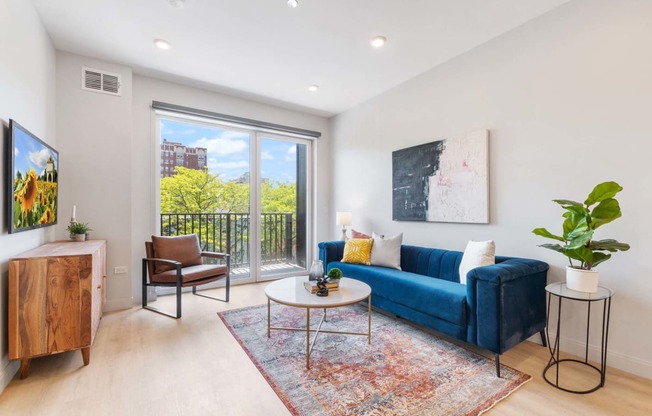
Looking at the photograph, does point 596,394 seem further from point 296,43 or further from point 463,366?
point 296,43

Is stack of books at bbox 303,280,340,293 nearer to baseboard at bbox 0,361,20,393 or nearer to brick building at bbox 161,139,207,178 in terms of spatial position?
baseboard at bbox 0,361,20,393

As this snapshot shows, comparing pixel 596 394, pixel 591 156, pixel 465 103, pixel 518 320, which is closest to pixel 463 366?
pixel 518 320

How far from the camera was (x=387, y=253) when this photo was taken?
3.36 m

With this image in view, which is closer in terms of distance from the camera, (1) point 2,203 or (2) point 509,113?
(1) point 2,203

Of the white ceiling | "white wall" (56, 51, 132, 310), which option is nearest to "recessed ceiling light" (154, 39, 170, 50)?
the white ceiling

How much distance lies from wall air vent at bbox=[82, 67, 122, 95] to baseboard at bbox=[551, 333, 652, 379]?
493 centimetres

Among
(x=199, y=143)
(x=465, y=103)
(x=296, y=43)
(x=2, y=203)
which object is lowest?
(x=2, y=203)

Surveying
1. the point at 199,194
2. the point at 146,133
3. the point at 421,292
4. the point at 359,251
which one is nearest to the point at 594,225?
the point at 421,292

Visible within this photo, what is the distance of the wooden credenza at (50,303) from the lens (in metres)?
1.88

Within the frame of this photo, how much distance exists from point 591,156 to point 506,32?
134 centimetres

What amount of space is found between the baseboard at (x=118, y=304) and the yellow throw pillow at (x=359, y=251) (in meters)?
2.49

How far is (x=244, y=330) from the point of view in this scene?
2719 mm

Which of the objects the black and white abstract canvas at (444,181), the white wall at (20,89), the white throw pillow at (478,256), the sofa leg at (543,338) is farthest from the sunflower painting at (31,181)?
the sofa leg at (543,338)

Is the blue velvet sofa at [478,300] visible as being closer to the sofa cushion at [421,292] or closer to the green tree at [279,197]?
the sofa cushion at [421,292]
